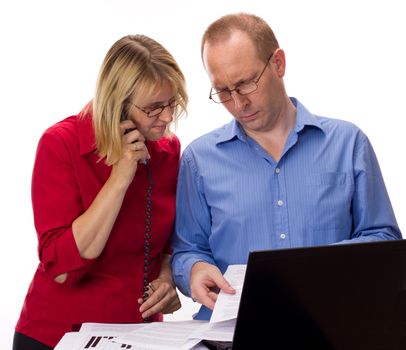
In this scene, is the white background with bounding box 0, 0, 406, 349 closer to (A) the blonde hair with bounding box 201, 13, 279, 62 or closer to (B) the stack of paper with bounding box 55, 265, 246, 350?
(A) the blonde hair with bounding box 201, 13, 279, 62

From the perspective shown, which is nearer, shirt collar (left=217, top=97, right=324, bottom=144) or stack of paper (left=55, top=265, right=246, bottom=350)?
stack of paper (left=55, top=265, right=246, bottom=350)

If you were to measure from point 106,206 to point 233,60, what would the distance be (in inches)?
23.4

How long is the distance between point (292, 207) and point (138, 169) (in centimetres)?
51

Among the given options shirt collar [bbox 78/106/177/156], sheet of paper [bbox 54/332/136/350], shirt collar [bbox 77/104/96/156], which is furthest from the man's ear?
sheet of paper [bbox 54/332/136/350]

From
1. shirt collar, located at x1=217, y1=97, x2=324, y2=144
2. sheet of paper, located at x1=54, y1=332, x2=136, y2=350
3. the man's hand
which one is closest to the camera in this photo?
sheet of paper, located at x1=54, y1=332, x2=136, y2=350

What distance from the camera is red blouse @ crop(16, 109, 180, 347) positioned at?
6.79 feet

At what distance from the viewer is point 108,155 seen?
2129 millimetres

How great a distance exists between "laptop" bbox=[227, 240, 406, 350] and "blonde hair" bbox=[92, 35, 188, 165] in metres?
0.88

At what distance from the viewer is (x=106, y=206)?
205 centimetres

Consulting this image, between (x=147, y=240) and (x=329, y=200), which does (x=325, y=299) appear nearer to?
(x=329, y=200)

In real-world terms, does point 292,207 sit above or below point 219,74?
below

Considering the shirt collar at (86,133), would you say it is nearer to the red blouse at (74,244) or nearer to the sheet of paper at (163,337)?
the red blouse at (74,244)

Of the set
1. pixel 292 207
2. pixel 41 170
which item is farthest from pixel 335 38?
pixel 41 170

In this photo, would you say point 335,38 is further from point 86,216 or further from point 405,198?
point 86,216
